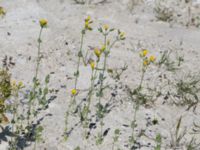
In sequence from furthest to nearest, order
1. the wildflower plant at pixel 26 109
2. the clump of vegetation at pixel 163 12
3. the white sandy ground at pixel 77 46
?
the clump of vegetation at pixel 163 12 → the white sandy ground at pixel 77 46 → the wildflower plant at pixel 26 109

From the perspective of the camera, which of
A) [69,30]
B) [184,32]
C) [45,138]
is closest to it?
[45,138]

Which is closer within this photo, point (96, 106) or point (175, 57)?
point (96, 106)

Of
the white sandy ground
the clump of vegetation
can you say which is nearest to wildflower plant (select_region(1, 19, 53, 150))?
the white sandy ground

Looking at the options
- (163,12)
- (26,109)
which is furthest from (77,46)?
(163,12)

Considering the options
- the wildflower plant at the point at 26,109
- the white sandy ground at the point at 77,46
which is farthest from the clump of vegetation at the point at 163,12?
the wildflower plant at the point at 26,109

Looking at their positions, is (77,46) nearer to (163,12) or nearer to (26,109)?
(26,109)

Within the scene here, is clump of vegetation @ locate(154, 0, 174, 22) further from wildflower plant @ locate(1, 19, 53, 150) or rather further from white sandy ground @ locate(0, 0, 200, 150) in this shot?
wildflower plant @ locate(1, 19, 53, 150)

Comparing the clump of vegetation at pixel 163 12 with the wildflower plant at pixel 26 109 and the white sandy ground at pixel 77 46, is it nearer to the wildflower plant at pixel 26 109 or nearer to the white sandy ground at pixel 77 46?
the white sandy ground at pixel 77 46

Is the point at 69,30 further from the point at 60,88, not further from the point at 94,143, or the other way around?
the point at 94,143

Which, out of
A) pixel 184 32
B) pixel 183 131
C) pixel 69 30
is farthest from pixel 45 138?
pixel 184 32
